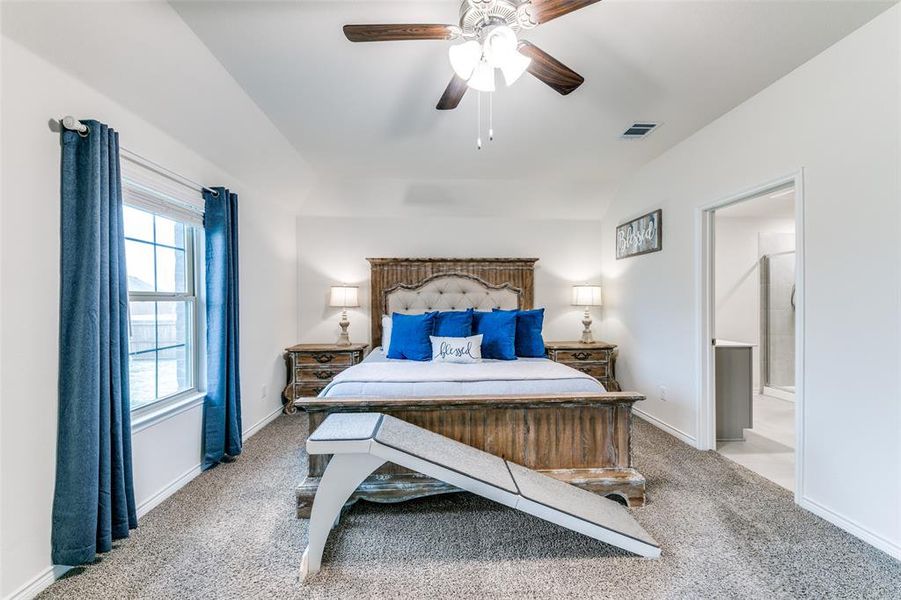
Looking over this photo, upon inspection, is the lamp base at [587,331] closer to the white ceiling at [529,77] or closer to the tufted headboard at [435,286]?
the tufted headboard at [435,286]

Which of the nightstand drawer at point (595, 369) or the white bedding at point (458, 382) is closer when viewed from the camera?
the white bedding at point (458, 382)

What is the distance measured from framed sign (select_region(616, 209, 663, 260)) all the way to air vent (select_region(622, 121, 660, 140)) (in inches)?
29.2

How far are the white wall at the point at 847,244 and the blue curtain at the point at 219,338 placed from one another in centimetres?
368

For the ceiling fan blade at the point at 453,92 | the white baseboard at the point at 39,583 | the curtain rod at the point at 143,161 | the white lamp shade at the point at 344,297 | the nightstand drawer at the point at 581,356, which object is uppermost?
the ceiling fan blade at the point at 453,92

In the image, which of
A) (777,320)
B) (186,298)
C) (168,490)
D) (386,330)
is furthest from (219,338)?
(777,320)

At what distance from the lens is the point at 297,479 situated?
8.48 feet

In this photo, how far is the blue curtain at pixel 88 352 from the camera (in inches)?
65.5

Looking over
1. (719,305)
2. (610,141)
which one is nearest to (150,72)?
(610,141)

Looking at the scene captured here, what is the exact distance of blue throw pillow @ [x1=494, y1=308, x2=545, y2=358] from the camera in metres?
3.56

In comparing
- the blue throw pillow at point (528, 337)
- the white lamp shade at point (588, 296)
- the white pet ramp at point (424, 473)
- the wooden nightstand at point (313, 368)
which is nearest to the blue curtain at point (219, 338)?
the wooden nightstand at point (313, 368)

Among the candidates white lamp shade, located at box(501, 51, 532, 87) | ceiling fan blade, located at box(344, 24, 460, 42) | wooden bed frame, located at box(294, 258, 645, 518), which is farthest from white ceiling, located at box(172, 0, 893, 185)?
wooden bed frame, located at box(294, 258, 645, 518)

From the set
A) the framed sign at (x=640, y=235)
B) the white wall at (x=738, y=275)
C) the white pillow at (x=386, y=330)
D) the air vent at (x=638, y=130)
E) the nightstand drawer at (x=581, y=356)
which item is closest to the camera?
the air vent at (x=638, y=130)

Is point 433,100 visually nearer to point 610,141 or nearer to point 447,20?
point 447,20

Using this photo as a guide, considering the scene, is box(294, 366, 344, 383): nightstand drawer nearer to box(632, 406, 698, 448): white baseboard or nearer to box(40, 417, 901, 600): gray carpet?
box(40, 417, 901, 600): gray carpet
